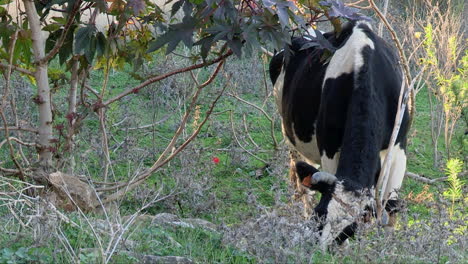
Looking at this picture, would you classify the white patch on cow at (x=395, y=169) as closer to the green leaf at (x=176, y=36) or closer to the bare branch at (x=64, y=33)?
the green leaf at (x=176, y=36)

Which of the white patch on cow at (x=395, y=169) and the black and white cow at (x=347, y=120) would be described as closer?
the black and white cow at (x=347, y=120)

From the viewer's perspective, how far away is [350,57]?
6.83m

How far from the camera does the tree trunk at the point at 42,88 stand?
5789 millimetres

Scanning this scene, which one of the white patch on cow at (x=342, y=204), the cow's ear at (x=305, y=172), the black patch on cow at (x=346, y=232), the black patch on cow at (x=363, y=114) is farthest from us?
the black patch on cow at (x=363, y=114)

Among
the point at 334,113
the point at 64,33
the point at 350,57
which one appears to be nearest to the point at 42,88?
the point at 64,33

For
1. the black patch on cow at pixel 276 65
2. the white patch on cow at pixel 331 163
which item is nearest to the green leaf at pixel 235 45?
the white patch on cow at pixel 331 163

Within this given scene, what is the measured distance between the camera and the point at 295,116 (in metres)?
7.77

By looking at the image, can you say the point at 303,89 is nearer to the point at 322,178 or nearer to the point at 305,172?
the point at 305,172

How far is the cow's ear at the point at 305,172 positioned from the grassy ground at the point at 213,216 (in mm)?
203

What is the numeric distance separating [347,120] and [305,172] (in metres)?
0.64

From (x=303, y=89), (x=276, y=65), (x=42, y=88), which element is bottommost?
(x=276, y=65)

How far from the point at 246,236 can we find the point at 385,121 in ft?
8.57

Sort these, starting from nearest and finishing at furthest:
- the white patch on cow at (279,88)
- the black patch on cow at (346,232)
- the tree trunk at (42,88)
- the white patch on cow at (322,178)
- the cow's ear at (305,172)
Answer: the black patch on cow at (346,232)
the white patch on cow at (322,178)
the tree trunk at (42,88)
the cow's ear at (305,172)
the white patch on cow at (279,88)

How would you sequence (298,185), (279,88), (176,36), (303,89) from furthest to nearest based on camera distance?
(279,88), (298,185), (303,89), (176,36)
